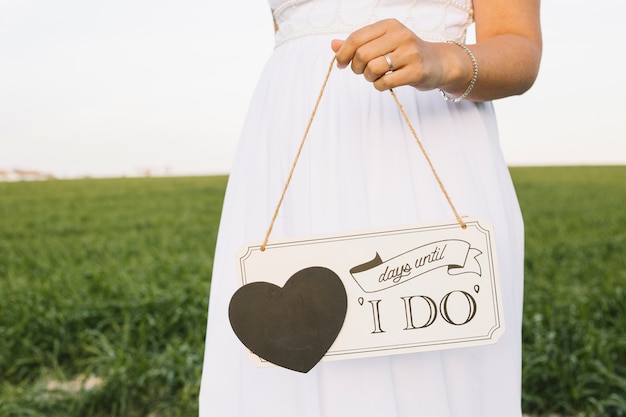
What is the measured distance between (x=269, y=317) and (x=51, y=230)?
8.37 meters

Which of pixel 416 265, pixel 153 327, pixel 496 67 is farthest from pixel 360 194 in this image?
pixel 153 327

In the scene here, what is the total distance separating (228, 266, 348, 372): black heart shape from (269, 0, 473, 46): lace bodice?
427 mm

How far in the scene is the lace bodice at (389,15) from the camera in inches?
39.7

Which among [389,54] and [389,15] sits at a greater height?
[389,15]

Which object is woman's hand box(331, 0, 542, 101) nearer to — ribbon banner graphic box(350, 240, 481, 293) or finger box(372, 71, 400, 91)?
finger box(372, 71, 400, 91)

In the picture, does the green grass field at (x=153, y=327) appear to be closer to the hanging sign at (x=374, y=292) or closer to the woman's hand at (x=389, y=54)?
the hanging sign at (x=374, y=292)

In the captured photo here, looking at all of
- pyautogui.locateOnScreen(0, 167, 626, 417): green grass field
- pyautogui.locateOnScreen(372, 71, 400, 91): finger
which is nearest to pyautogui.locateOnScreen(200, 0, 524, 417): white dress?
pyautogui.locateOnScreen(372, 71, 400, 91): finger

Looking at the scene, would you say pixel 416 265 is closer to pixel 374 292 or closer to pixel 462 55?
pixel 374 292

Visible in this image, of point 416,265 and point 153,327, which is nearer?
point 416,265

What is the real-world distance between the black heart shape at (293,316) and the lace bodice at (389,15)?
0.43 meters

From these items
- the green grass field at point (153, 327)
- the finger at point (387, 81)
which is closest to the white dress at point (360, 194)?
the finger at point (387, 81)

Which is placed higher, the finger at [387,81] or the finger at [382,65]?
the finger at [382,65]

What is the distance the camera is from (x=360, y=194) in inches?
36.4

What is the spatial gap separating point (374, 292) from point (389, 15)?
0.45m
